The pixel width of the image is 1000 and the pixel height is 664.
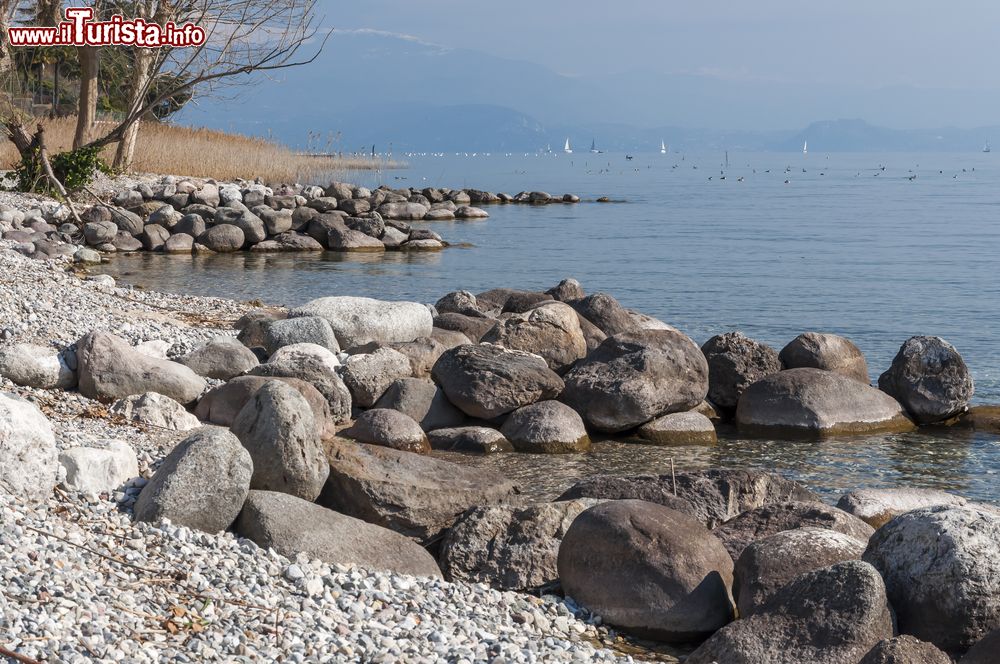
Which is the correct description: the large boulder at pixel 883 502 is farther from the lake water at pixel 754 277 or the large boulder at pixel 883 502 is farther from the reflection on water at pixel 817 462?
the lake water at pixel 754 277

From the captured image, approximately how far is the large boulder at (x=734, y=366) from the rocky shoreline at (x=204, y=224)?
13.7 metres

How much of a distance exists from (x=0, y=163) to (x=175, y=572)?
29975mm

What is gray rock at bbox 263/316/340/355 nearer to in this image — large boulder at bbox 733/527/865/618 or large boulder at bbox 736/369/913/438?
large boulder at bbox 736/369/913/438

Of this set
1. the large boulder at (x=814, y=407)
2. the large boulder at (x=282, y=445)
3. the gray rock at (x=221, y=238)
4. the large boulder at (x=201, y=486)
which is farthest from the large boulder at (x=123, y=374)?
the gray rock at (x=221, y=238)

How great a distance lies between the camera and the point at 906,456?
10375 mm

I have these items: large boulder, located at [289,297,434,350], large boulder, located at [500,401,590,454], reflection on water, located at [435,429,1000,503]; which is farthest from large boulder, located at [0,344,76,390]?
large boulder, located at [500,401,590,454]

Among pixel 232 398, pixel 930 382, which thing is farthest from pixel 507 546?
pixel 930 382

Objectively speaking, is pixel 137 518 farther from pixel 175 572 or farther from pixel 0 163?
pixel 0 163

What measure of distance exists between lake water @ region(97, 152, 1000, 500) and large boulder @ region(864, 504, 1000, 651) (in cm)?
389

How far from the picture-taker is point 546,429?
1008 cm

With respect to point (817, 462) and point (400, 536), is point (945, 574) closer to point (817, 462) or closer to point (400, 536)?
point (400, 536)

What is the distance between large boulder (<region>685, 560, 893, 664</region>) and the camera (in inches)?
197

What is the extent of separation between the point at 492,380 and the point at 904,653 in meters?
6.12

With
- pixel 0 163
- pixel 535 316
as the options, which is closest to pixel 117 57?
pixel 0 163
